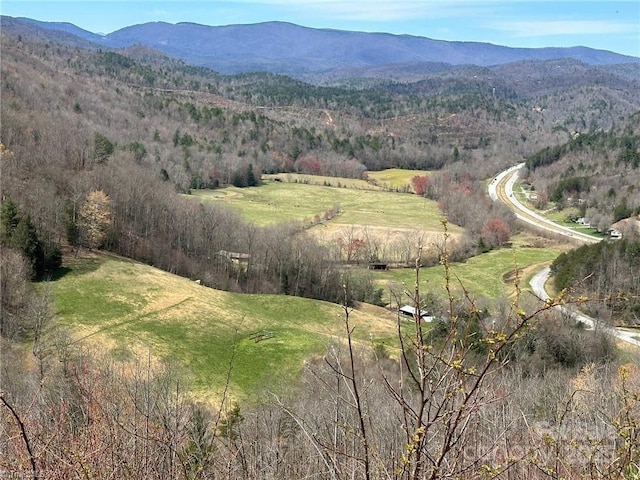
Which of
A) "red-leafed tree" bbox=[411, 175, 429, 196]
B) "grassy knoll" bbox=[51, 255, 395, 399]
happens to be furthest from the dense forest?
"grassy knoll" bbox=[51, 255, 395, 399]

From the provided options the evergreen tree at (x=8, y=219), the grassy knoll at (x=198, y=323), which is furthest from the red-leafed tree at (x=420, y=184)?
the evergreen tree at (x=8, y=219)

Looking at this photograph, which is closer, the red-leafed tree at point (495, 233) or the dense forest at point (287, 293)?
the dense forest at point (287, 293)

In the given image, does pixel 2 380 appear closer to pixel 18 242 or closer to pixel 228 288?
pixel 18 242

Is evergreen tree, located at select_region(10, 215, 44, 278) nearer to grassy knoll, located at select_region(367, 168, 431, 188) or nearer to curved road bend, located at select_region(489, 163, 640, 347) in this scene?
curved road bend, located at select_region(489, 163, 640, 347)

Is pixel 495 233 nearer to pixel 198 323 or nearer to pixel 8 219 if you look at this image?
pixel 198 323

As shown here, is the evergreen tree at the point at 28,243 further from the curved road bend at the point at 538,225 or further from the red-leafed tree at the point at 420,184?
the red-leafed tree at the point at 420,184

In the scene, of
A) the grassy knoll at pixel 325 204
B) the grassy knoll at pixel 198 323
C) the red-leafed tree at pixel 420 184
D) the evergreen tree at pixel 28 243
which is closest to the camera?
the grassy knoll at pixel 198 323

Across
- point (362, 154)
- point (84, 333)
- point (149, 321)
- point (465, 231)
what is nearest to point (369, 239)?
point (465, 231)
